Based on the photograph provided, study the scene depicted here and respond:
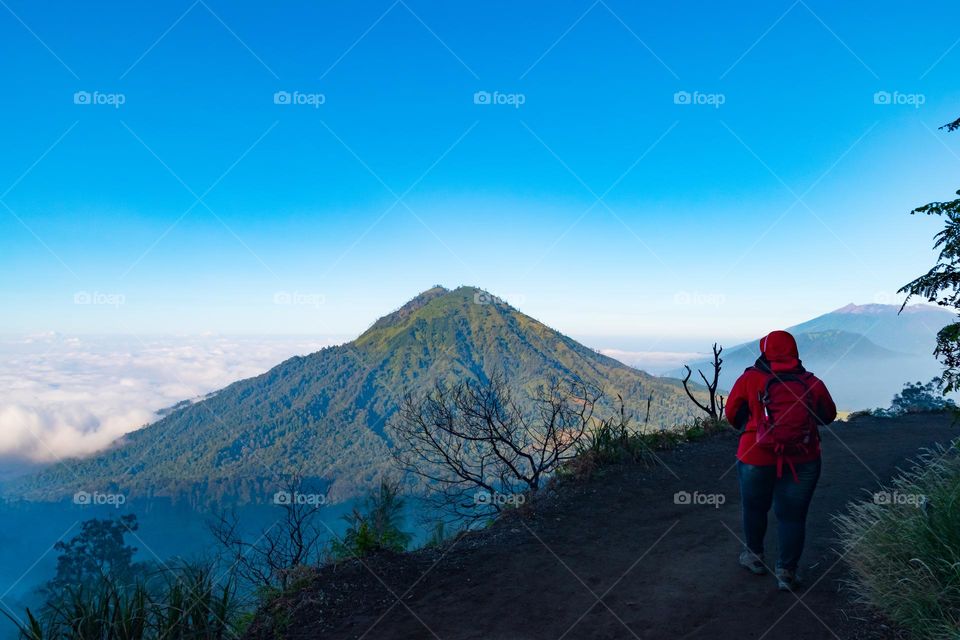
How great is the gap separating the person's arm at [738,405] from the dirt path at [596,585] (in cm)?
143

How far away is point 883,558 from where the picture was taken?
179 inches

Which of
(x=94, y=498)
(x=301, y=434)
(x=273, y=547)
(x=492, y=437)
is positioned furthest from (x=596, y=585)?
(x=301, y=434)

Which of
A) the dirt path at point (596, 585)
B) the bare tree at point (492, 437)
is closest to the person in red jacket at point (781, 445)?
the dirt path at point (596, 585)

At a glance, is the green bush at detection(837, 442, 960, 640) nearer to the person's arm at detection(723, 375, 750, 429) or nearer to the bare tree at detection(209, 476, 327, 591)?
the person's arm at detection(723, 375, 750, 429)

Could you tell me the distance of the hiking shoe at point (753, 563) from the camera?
5148 millimetres

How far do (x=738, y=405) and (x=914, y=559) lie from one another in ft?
5.08

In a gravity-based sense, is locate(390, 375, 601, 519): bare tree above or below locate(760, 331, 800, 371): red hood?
below

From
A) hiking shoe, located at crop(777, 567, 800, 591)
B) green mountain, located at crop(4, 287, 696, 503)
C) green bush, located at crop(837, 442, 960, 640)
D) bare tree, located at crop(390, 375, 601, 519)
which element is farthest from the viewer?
green mountain, located at crop(4, 287, 696, 503)

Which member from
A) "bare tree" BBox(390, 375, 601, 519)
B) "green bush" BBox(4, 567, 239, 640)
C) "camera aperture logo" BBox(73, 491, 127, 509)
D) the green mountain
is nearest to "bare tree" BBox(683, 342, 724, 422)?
"bare tree" BBox(390, 375, 601, 519)

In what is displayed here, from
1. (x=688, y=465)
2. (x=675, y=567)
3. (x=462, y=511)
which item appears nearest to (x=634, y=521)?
(x=675, y=567)

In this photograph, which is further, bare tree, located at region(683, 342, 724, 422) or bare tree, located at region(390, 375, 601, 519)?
bare tree, located at region(683, 342, 724, 422)

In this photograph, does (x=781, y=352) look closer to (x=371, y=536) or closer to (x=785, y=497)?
(x=785, y=497)

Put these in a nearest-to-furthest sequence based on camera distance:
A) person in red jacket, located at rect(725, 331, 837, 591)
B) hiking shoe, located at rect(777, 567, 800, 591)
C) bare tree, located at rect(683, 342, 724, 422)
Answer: person in red jacket, located at rect(725, 331, 837, 591), hiking shoe, located at rect(777, 567, 800, 591), bare tree, located at rect(683, 342, 724, 422)

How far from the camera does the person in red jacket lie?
4.63m
